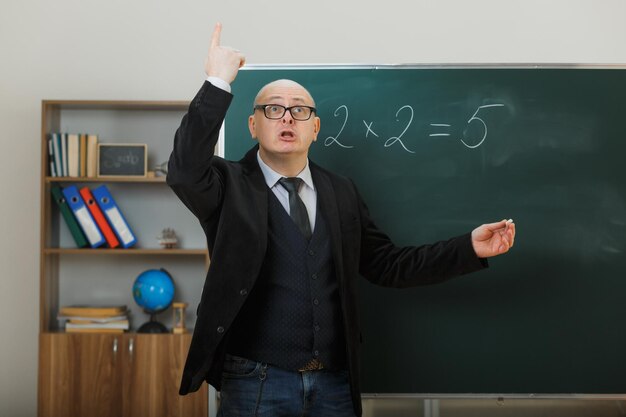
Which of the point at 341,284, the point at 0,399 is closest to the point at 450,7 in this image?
the point at 341,284

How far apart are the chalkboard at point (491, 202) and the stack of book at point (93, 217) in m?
1.28

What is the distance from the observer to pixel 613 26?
377cm

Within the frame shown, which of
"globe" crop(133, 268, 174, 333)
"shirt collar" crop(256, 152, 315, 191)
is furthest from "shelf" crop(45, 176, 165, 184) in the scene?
"shirt collar" crop(256, 152, 315, 191)

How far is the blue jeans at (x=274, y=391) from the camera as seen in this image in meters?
1.90

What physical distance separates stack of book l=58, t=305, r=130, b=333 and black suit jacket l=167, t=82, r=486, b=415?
1.77 metres

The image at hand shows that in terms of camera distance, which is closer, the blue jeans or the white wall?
the blue jeans

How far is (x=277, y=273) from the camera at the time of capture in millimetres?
1948

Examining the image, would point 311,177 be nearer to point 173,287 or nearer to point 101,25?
point 173,287

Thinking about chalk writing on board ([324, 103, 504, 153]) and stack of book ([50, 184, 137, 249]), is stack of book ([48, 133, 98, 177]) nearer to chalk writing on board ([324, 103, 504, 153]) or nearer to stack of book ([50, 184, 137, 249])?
stack of book ([50, 184, 137, 249])

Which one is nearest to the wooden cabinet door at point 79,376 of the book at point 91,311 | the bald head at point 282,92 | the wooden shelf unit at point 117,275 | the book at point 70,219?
the wooden shelf unit at point 117,275

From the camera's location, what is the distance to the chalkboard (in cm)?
257

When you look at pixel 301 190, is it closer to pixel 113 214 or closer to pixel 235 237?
pixel 235 237

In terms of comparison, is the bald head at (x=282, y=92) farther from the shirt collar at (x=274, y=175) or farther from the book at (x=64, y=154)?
the book at (x=64, y=154)

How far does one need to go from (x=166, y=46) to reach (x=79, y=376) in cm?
182
